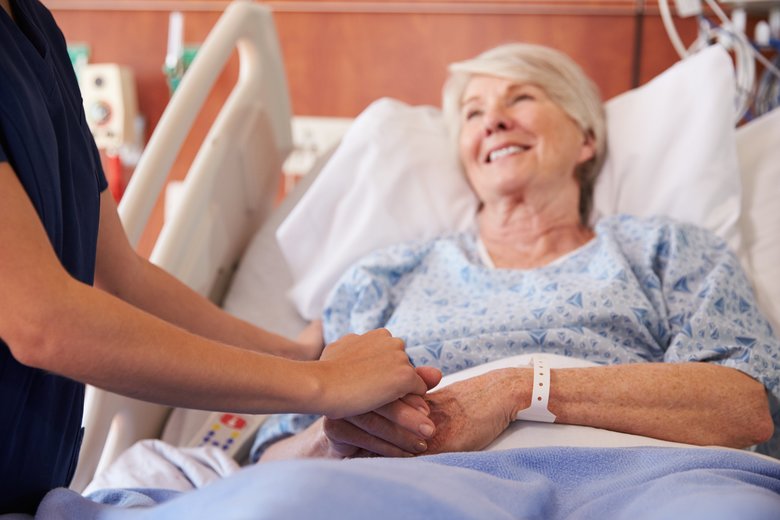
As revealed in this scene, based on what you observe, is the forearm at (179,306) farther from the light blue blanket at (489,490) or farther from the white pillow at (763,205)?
the white pillow at (763,205)

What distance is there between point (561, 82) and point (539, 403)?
89 centimetres

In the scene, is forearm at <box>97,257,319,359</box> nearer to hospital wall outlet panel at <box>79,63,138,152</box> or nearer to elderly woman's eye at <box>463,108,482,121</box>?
elderly woman's eye at <box>463,108,482,121</box>

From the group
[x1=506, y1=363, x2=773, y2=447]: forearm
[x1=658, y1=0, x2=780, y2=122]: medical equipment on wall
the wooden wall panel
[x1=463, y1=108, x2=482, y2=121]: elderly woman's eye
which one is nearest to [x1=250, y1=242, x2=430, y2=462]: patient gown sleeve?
[x1=463, y1=108, x2=482, y2=121]: elderly woman's eye

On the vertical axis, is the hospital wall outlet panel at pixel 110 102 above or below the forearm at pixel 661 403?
above

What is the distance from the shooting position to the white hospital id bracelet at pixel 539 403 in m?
1.35

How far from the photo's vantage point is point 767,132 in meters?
2.03

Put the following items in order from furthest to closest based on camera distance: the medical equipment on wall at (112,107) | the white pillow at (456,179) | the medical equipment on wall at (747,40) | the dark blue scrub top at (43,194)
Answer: the medical equipment on wall at (112,107) < the medical equipment on wall at (747,40) < the white pillow at (456,179) < the dark blue scrub top at (43,194)

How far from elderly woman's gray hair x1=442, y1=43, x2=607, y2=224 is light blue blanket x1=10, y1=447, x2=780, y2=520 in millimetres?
928

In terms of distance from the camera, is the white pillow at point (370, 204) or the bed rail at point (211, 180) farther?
the white pillow at point (370, 204)

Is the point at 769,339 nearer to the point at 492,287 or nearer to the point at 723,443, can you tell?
the point at 723,443

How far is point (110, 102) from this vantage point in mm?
3100

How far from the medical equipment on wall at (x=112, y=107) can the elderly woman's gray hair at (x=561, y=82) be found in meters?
1.51

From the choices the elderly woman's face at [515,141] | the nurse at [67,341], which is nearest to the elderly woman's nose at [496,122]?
the elderly woman's face at [515,141]

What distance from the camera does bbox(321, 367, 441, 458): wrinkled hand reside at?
123 cm
